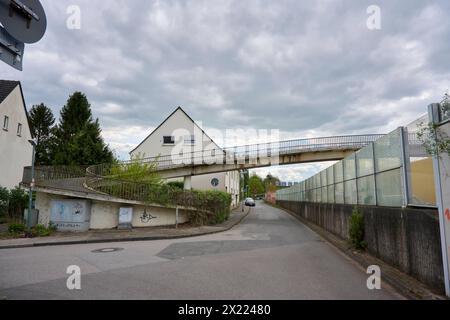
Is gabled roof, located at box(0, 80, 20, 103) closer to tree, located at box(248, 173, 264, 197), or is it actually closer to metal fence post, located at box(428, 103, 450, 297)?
metal fence post, located at box(428, 103, 450, 297)

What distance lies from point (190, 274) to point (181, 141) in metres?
30.5

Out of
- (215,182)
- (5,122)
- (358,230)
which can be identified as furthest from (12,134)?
(358,230)

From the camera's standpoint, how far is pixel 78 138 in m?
40.0

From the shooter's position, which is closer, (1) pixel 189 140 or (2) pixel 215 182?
(1) pixel 189 140

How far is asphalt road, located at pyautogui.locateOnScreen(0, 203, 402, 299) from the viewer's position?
538 centimetres

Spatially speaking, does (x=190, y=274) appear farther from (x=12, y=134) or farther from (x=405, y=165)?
(x=12, y=134)

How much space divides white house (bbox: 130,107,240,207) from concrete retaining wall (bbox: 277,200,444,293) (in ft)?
91.0

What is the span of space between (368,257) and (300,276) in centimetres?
288

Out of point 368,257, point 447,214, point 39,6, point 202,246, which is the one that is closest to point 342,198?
point 368,257

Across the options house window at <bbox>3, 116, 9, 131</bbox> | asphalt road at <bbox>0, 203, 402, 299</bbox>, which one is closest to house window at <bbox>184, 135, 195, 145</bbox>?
house window at <bbox>3, 116, 9, 131</bbox>

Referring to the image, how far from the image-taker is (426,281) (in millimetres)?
5566

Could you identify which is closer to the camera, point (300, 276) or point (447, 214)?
point (447, 214)

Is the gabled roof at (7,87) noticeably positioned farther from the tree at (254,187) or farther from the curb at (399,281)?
the tree at (254,187)
